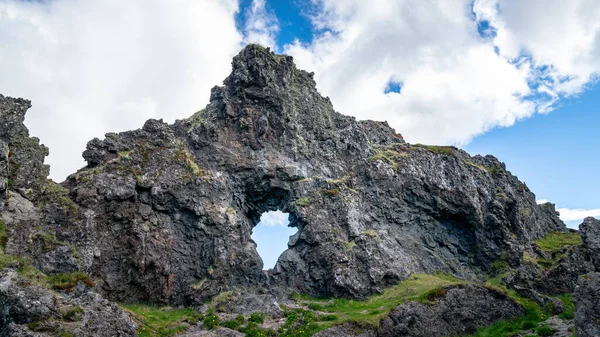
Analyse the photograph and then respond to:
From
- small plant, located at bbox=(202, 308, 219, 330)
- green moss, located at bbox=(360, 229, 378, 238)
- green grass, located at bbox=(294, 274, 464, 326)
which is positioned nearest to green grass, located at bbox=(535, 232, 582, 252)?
green grass, located at bbox=(294, 274, 464, 326)

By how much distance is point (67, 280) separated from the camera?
27.1 m

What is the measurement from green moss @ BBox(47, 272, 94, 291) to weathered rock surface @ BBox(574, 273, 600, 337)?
2938 centimetres

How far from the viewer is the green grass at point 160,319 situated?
26594mm

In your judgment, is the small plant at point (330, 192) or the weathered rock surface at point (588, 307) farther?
the small plant at point (330, 192)

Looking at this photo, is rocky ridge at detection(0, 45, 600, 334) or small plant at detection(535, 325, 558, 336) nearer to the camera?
small plant at detection(535, 325, 558, 336)

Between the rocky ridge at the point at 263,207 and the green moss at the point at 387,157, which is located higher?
the green moss at the point at 387,157

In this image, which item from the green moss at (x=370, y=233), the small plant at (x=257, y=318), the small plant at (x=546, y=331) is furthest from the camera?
the green moss at (x=370, y=233)

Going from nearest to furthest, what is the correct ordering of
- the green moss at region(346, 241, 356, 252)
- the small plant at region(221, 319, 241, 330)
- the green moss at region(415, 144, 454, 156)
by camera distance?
the small plant at region(221, 319, 241, 330), the green moss at region(346, 241, 356, 252), the green moss at region(415, 144, 454, 156)

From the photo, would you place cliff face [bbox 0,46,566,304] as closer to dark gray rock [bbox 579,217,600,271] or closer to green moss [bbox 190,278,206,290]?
green moss [bbox 190,278,206,290]

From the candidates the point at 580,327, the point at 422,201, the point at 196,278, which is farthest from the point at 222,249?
the point at 580,327

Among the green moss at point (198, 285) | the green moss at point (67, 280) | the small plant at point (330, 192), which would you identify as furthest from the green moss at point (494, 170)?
the green moss at point (67, 280)

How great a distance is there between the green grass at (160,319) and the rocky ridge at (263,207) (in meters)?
1.35

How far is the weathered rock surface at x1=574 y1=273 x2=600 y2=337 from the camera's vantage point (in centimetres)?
2167

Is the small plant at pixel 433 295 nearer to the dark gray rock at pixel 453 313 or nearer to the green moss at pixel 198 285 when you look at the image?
the dark gray rock at pixel 453 313
